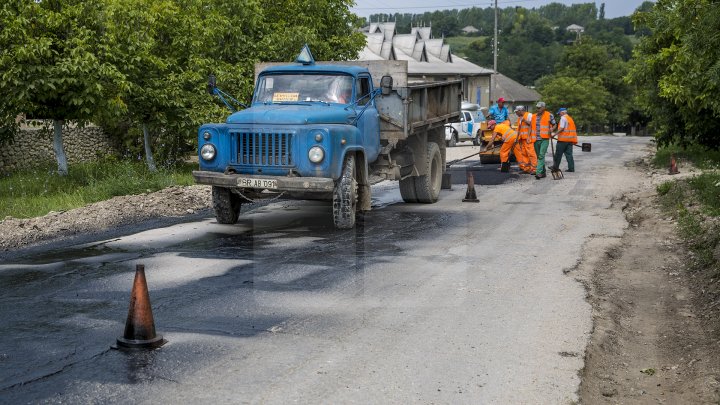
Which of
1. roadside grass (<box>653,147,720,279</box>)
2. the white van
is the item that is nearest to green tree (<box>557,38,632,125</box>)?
the white van

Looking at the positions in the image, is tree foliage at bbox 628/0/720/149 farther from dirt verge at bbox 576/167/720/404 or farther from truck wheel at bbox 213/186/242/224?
truck wheel at bbox 213/186/242/224

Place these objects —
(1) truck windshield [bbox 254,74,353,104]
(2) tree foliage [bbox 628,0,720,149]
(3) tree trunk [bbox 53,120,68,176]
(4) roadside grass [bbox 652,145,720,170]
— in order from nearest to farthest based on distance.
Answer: (1) truck windshield [bbox 254,74,353,104], (2) tree foliage [bbox 628,0,720,149], (3) tree trunk [bbox 53,120,68,176], (4) roadside grass [bbox 652,145,720,170]

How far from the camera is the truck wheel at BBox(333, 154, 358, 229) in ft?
38.8

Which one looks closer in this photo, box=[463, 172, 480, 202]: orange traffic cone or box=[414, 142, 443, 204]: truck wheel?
box=[414, 142, 443, 204]: truck wheel

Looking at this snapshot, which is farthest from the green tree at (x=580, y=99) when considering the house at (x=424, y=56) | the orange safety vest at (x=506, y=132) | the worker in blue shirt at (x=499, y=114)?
the orange safety vest at (x=506, y=132)

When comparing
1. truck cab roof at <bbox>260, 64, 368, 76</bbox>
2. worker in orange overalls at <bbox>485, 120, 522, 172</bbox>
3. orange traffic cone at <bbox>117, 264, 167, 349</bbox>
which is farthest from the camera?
worker in orange overalls at <bbox>485, 120, 522, 172</bbox>

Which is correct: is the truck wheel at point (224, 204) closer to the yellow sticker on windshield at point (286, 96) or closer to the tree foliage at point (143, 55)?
the yellow sticker on windshield at point (286, 96)

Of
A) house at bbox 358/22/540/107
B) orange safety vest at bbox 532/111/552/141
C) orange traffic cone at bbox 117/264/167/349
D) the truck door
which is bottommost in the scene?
orange traffic cone at bbox 117/264/167/349

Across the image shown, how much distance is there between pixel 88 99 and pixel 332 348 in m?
12.5

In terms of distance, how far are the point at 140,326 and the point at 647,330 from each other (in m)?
4.46

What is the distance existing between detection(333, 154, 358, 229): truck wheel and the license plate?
0.86 meters

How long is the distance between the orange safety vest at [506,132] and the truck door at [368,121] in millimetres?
8903

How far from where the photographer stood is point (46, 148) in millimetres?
25016

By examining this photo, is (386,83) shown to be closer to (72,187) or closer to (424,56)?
(72,187)
